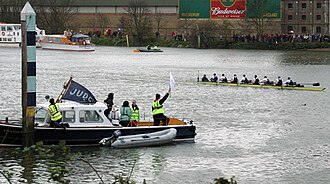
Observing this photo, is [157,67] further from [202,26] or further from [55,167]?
[55,167]

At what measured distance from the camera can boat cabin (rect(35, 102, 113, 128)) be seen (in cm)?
3269

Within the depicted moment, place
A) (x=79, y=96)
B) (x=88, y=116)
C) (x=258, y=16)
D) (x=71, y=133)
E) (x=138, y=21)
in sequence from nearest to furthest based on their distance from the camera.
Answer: (x=71, y=133) < (x=88, y=116) < (x=79, y=96) < (x=258, y=16) < (x=138, y=21)

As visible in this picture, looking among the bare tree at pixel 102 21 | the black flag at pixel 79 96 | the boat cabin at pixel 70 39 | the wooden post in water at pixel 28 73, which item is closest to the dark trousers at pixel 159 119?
the black flag at pixel 79 96

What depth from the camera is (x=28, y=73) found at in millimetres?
32062

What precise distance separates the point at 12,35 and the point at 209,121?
3352 inches

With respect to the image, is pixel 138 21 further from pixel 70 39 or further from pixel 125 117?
pixel 125 117

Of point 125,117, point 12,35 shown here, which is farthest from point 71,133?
point 12,35

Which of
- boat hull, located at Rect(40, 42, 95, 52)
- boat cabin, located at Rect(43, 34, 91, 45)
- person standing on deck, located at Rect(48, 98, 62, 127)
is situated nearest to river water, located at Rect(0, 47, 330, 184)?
person standing on deck, located at Rect(48, 98, 62, 127)

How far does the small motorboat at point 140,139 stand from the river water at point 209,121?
31 centimetres

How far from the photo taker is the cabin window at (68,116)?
32781 millimetres

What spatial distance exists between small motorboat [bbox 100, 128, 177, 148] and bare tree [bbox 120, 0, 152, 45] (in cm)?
9582

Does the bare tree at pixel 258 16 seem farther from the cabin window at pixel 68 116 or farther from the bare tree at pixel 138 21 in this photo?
the cabin window at pixel 68 116

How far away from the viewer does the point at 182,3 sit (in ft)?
433

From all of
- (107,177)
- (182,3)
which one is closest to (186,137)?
(107,177)
